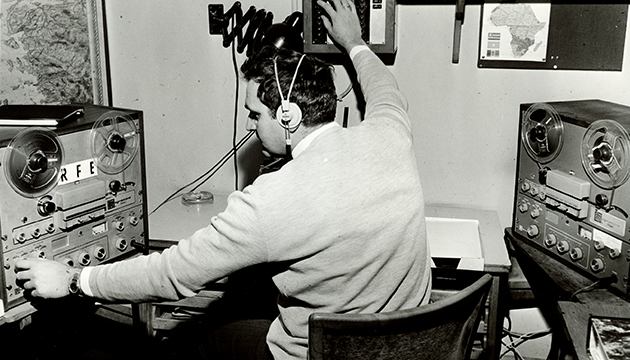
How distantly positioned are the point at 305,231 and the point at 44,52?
1.41 m

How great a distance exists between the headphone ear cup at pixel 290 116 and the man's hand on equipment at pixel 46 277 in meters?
0.60

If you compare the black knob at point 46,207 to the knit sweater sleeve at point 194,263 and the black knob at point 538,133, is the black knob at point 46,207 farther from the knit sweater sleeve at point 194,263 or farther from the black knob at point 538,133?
the black knob at point 538,133

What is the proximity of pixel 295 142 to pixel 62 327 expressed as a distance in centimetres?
152

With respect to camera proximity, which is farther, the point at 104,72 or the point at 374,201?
the point at 104,72

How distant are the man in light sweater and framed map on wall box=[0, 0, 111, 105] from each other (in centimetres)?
87

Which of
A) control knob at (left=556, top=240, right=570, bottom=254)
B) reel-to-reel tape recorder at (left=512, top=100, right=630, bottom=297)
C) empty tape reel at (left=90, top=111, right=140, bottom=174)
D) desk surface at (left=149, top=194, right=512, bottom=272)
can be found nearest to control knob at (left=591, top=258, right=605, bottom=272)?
reel-to-reel tape recorder at (left=512, top=100, right=630, bottom=297)

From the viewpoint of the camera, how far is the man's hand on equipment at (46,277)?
1557 mm

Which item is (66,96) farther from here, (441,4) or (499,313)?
(499,313)

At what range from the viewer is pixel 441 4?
7.46ft

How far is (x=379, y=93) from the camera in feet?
6.48

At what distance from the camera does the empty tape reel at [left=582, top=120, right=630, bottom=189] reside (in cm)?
168

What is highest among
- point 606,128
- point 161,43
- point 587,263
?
point 161,43

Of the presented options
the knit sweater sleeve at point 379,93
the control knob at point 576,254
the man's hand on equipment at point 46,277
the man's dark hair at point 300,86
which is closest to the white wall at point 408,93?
the knit sweater sleeve at point 379,93

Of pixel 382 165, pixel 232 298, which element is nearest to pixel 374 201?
pixel 382 165
